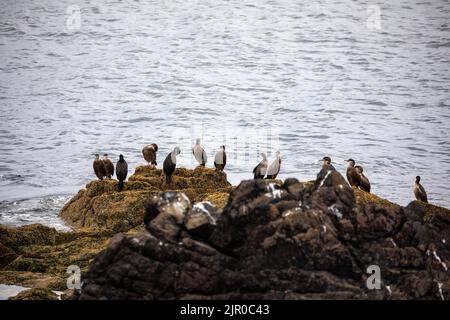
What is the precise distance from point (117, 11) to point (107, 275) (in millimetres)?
71539

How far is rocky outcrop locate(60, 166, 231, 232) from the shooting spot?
19.9 meters

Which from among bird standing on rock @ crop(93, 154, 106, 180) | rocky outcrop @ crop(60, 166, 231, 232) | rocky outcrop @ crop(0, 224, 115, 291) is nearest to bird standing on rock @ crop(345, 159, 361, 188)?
rocky outcrop @ crop(60, 166, 231, 232)

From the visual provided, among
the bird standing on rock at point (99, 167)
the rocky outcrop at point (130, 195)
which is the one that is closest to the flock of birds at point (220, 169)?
the bird standing on rock at point (99, 167)

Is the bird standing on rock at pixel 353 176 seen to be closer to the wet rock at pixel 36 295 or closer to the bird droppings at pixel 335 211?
the bird droppings at pixel 335 211

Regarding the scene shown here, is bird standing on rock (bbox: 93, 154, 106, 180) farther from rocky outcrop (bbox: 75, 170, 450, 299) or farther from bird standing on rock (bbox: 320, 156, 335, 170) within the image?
rocky outcrop (bbox: 75, 170, 450, 299)

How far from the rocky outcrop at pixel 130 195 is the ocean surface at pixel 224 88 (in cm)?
85

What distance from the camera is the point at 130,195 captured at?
20641 millimetres

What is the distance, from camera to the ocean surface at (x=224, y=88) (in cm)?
3925

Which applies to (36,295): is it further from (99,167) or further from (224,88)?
(224,88)

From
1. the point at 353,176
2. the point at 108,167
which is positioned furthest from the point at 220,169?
the point at 353,176

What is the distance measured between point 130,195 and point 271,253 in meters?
8.16

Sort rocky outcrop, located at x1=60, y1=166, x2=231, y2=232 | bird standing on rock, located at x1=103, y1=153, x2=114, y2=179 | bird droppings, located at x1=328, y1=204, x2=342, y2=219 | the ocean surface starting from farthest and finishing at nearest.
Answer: the ocean surface, bird standing on rock, located at x1=103, y1=153, x2=114, y2=179, rocky outcrop, located at x1=60, y1=166, x2=231, y2=232, bird droppings, located at x1=328, y1=204, x2=342, y2=219

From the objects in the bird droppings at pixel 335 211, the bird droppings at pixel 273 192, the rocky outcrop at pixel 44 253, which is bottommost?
the rocky outcrop at pixel 44 253

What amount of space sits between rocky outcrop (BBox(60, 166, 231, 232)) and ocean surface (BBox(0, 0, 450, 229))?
853 mm
